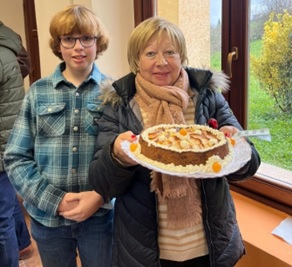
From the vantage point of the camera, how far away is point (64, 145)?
118cm

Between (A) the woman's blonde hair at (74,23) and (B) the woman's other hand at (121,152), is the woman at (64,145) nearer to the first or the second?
(A) the woman's blonde hair at (74,23)

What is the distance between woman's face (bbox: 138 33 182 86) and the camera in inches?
41.1

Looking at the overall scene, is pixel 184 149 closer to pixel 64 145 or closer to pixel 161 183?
pixel 161 183

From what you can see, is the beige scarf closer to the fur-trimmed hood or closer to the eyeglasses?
the fur-trimmed hood

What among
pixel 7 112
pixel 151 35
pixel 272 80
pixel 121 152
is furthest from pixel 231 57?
pixel 7 112

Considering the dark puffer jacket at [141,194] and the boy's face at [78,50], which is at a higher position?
the boy's face at [78,50]

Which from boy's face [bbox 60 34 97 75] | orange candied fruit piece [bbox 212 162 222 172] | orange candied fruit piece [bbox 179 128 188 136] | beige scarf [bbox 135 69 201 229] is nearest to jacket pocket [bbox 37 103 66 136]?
boy's face [bbox 60 34 97 75]

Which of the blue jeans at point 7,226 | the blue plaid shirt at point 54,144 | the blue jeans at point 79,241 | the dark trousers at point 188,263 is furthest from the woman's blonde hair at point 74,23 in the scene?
the blue jeans at point 7,226

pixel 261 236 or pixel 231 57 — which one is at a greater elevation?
pixel 231 57

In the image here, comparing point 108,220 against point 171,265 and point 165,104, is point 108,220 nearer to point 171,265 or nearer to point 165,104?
point 171,265

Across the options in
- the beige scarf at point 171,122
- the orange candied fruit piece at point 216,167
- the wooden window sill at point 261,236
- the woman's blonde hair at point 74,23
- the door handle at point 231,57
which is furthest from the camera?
the door handle at point 231,57

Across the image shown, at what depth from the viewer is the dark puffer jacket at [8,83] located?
5.61 ft

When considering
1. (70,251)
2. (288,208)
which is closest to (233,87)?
(288,208)

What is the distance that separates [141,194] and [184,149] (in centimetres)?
20
